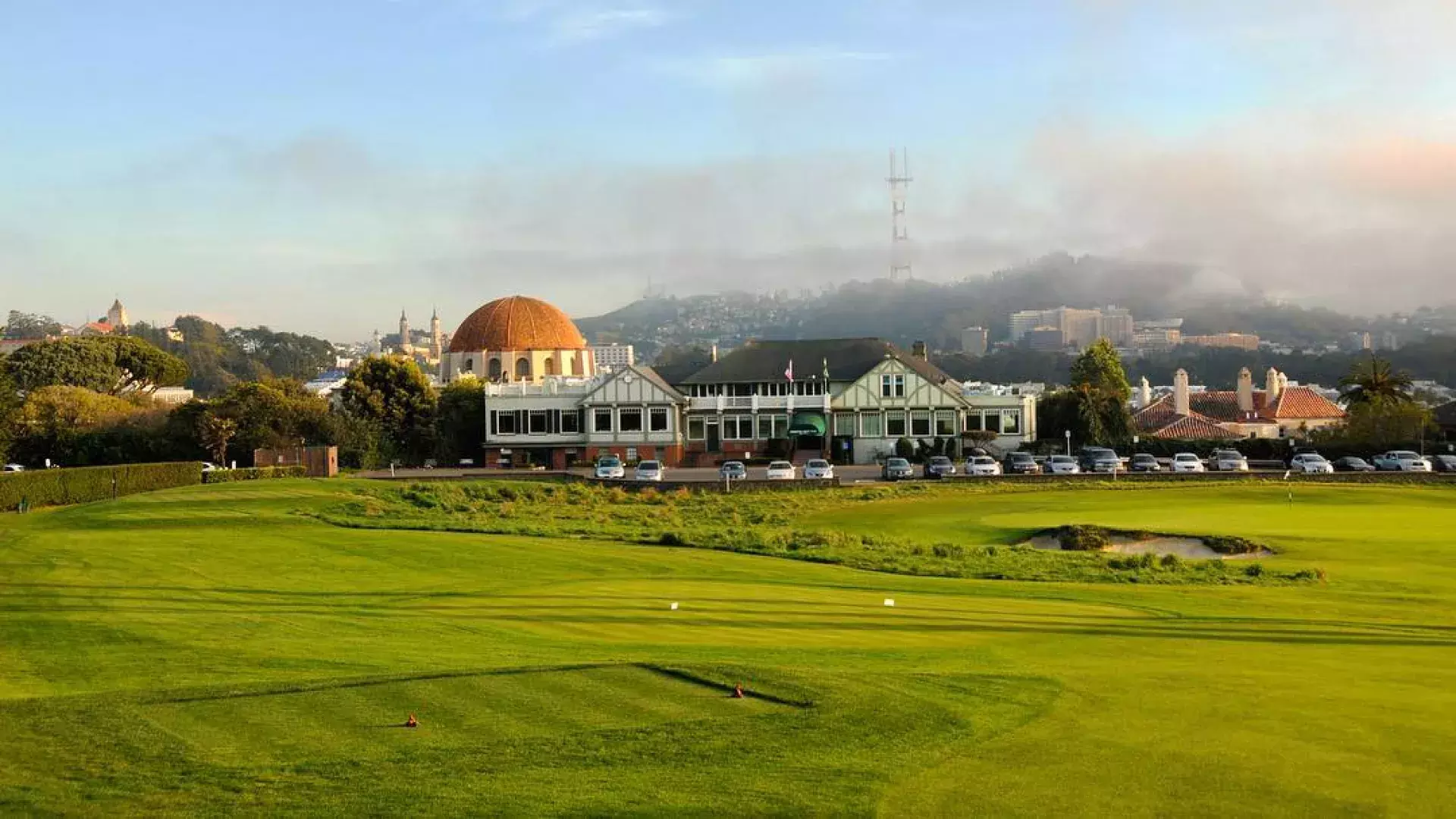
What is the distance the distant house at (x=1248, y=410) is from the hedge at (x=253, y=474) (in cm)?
5432

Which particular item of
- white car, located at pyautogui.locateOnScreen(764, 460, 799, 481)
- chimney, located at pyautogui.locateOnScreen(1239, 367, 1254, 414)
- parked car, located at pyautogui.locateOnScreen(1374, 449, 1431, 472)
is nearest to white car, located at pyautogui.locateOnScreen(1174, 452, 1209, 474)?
parked car, located at pyautogui.locateOnScreen(1374, 449, 1431, 472)

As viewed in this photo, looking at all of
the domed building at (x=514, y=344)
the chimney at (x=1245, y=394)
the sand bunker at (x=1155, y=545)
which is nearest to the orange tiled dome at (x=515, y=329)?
the domed building at (x=514, y=344)

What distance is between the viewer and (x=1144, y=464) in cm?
6838

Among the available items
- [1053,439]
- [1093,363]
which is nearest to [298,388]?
[1053,439]

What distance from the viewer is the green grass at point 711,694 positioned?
33.3 ft

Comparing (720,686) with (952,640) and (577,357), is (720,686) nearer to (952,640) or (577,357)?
(952,640)

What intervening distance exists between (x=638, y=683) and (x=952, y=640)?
5614 millimetres

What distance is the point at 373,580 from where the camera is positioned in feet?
A: 85.5

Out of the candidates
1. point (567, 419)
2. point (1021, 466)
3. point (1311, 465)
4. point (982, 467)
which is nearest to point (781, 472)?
point (982, 467)

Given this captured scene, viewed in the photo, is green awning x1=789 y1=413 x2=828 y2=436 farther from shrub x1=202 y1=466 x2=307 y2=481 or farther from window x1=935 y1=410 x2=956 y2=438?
shrub x1=202 y1=466 x2=307 y2=481

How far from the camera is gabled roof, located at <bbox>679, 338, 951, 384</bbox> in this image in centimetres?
8962

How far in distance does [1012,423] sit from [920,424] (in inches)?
217

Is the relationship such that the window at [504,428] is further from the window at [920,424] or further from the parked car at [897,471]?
the parked car at [897,471]

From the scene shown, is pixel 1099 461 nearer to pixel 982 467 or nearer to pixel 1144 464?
pixel 1144 464
